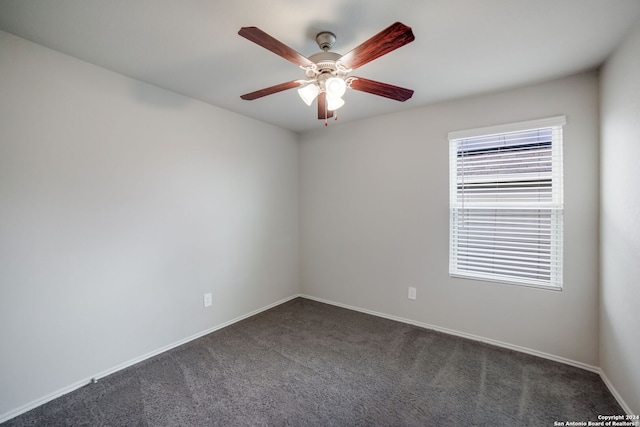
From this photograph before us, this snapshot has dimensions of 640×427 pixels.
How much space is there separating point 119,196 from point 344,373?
2294 millimetres

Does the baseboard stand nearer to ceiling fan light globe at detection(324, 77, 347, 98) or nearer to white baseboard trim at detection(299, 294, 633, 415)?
white baseboard trim at detection(299, 294, 633, 415)

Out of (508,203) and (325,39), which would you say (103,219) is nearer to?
(325,39)

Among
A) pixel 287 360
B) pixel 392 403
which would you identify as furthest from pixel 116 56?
pixel 392 403

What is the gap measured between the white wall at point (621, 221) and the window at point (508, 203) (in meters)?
0.32

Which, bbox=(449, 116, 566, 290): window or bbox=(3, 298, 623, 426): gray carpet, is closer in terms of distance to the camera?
bbox=(3, 298, 623, 426): gray carpet

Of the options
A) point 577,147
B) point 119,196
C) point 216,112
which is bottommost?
point 119,196

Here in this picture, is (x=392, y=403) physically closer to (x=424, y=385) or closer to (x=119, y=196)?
(x=424, y=385)

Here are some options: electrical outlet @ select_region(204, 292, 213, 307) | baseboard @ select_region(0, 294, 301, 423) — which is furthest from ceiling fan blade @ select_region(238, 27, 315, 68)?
baseboard @ select_region(0, 294, 301, 423)

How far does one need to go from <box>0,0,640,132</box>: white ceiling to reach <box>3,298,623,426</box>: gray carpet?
2.36 metres

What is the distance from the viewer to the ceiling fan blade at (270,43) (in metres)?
1.23

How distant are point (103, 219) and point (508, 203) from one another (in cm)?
345

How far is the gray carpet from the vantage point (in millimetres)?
1750

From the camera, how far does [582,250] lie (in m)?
2.27

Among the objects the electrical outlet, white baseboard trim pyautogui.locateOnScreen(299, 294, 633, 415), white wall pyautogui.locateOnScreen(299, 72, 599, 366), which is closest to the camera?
white baseboard trim pyautogui.locateOnScreen(299, 294, 633, 415)
